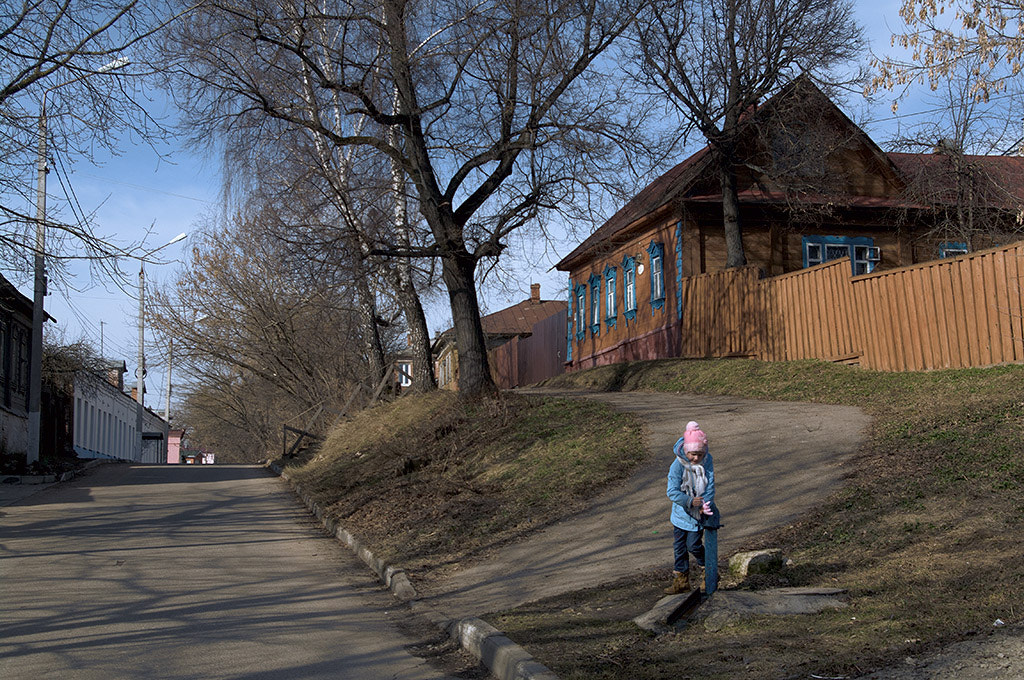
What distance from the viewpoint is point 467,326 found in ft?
57.2

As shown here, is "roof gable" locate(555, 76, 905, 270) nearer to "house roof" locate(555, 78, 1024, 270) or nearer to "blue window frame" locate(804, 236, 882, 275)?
"house roof" locate(555, 78, 1024, 270)

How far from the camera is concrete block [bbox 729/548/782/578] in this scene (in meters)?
7.10

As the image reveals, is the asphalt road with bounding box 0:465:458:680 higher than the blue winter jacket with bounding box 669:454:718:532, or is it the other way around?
the blue winter jacket with bounding box 669:454:718:532

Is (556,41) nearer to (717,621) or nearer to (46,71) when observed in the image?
(46,71)

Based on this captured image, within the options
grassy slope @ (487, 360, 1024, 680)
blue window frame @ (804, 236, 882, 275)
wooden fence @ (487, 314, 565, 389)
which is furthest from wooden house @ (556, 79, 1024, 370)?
grassy slope @ (487, 360, 1024, 680)

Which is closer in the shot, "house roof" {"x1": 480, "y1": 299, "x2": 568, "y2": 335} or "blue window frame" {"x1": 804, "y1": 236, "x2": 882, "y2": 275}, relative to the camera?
"blue window frame" {"x1": 804, "y1": 236, "x2": 882, "y2": 275}

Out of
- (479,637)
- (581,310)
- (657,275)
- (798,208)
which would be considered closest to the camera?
(479,637)

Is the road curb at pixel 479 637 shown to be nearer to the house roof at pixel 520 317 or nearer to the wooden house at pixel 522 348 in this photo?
the wooden house at pixel 522 348

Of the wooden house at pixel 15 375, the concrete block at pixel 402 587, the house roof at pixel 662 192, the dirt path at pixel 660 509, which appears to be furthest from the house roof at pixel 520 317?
the concrete block at pixel 402 587

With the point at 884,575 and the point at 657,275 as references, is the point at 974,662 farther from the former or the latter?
the point at 657,275

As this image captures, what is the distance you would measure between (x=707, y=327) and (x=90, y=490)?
1453 cm

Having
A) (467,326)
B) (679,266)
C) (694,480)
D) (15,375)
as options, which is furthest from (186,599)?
(15,375)

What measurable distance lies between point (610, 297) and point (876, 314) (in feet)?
48.8

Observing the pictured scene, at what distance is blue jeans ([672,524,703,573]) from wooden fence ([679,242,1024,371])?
10296 millimetres
